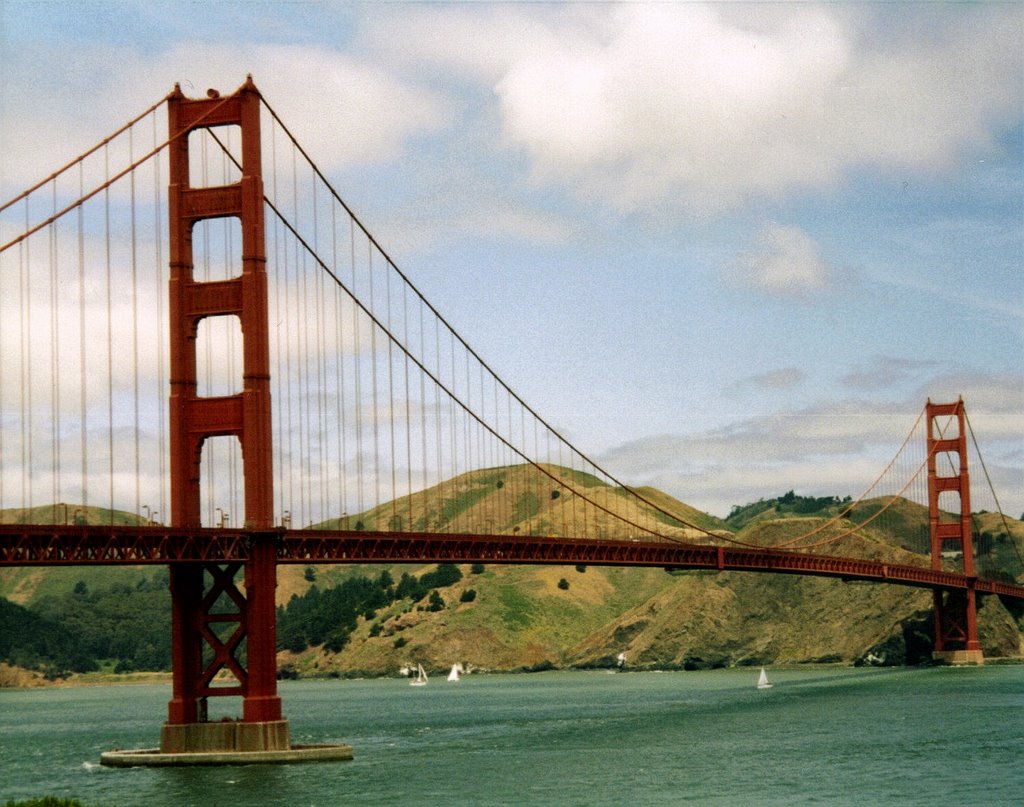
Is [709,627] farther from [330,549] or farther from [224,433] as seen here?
[224,433]

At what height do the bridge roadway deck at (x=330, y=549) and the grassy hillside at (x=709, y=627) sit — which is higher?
the bridge roadway deck at (x=330, y=549)

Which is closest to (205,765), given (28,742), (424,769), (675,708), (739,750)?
(424,769)

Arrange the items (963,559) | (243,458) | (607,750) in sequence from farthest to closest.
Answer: (963,559), (607,750), (243,458)

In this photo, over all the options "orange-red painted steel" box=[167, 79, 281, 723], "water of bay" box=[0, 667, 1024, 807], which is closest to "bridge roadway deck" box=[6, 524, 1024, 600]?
"orange-red painted steel" box=[167, 79, 281, 723]

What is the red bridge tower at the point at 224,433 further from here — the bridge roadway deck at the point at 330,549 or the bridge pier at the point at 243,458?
the bridge roadway deck at the point at 330,549

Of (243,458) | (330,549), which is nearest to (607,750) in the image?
(330,549)

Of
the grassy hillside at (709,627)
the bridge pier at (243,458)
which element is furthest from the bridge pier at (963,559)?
the bridge pier at (243,458)
